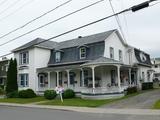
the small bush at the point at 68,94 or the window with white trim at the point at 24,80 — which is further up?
the window with white trim at the point at 24,80

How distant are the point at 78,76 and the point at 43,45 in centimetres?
777

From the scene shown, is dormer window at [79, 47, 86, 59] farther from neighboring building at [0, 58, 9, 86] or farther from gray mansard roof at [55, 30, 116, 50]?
neighboring building at [0, 58, 9, 86]

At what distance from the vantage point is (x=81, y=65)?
1192 inches

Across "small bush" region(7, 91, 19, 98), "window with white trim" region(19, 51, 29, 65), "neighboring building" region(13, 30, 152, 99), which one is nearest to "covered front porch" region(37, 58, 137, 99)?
"neighboring building" region(13, 30, 152, 99)

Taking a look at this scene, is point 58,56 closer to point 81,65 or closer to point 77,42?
point 77,42

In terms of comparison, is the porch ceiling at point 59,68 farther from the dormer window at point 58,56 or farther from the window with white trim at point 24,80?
the window with white trim at point 24,80

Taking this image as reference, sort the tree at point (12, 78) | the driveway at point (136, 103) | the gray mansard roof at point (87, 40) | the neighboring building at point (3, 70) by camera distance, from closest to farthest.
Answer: the driveway at point (136, 103)
the gray mansard roof at point (87, 40)
the tree at point (12, 78)
the neighboring building at point (3, 70)

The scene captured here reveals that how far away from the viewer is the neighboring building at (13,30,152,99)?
107ft

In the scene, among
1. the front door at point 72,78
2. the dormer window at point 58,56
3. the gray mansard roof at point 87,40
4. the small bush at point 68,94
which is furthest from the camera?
the dormer window at point 58,56

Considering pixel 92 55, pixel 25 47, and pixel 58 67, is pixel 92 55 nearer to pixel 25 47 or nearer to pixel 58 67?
pixel 58 67

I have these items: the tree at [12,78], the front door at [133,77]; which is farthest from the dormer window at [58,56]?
the front door at [133,77]

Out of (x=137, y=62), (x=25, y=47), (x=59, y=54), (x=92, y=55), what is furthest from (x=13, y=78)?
(x=137, y=62)

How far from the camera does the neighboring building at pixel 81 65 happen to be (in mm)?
32531

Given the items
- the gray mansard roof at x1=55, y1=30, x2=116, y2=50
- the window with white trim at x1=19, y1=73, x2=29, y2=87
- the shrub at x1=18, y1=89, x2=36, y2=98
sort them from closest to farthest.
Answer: the gray mansard roof at x1=55, y1=30, x2=116, y2=50, the shrub at x1=18, y1=89, x2=36, y2=98, the window with white trim at x1=19, y1=73, x2=29, y2=87
